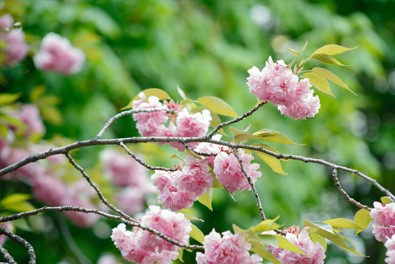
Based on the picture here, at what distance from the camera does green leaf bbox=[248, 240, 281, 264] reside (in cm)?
117

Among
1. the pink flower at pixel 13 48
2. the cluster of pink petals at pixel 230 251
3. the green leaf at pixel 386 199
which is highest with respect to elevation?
the pink flower at pixel 13 48

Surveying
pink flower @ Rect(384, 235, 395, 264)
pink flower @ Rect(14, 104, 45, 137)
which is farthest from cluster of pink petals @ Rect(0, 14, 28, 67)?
pink flower @ Rect(384, 235, 395, 264)

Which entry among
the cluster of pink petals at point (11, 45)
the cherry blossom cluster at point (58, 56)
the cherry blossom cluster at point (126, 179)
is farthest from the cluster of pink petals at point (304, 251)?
the cherry blossom cluster at point (126, 179)

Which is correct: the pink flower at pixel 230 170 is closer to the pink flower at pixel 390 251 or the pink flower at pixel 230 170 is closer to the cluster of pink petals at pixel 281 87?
the cluster of pink petals at pixel 281 87

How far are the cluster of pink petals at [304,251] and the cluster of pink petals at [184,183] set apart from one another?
0.68 feet

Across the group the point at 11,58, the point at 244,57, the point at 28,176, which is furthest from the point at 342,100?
→ the point at 11,58

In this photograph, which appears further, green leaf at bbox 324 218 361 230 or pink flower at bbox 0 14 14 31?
pink flower at bbox 0 14 14 31

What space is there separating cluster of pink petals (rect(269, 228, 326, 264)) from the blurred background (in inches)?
65.2

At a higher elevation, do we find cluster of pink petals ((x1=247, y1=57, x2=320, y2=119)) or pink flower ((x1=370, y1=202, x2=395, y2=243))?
cluster of pink petals ((x1=247, y1=57, x2=320, y2=119))

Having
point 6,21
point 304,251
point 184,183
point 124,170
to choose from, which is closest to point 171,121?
point 184,183

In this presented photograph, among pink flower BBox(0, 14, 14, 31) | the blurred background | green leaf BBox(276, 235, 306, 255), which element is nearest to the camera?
green leaf BBox(276, 235, 306, 255)

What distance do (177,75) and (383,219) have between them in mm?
3424

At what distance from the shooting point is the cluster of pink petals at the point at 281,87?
1360mm

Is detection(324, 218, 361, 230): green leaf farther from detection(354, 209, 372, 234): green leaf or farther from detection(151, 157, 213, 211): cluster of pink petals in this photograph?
detection(151, 157, 213, 211): cluster of pink petals
